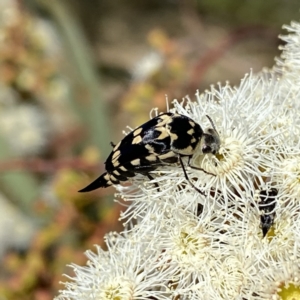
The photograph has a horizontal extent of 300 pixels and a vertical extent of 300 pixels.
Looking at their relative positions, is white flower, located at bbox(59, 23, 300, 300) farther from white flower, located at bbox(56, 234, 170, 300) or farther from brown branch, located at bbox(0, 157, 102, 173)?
brown branch, located at bbox(0, 157, 102, 173)

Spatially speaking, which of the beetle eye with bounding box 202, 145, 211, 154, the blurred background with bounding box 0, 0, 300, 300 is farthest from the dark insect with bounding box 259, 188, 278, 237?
the blurred background with bounding box 0, 0, 300, 300

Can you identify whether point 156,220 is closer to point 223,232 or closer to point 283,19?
point 223,232

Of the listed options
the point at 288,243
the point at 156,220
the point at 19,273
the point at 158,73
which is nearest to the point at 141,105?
the point at 158,73

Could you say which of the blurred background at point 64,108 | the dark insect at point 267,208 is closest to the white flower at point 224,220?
the dark insect at point 267,208

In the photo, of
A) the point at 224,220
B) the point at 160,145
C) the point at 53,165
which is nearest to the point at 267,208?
Result: the point at 224,220

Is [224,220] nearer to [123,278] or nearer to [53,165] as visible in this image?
[123,278]
